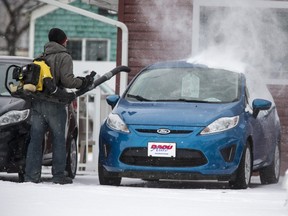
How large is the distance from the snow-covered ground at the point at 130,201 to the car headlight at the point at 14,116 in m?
1.33

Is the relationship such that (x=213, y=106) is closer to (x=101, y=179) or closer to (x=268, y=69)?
(x=101, y=179)

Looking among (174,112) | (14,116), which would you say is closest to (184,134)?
(174,112)

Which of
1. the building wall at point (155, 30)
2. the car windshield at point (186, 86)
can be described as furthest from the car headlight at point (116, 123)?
the building wall at point (155, 30)

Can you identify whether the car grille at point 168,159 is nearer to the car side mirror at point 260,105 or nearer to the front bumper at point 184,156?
the front bumper at point 184,156

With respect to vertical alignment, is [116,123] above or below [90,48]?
above

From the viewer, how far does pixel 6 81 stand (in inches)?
598

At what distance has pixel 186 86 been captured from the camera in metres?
15.3

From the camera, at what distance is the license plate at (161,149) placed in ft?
45.9

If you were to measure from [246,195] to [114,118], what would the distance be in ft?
6.91

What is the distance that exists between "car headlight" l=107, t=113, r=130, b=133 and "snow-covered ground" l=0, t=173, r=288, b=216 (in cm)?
91

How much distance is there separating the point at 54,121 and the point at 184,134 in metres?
1.49

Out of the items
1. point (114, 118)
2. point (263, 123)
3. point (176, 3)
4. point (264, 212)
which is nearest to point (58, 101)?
point (114, 118)

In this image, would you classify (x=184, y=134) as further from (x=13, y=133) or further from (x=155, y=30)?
(x=155, y=30)

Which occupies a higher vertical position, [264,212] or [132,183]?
[264,212]
